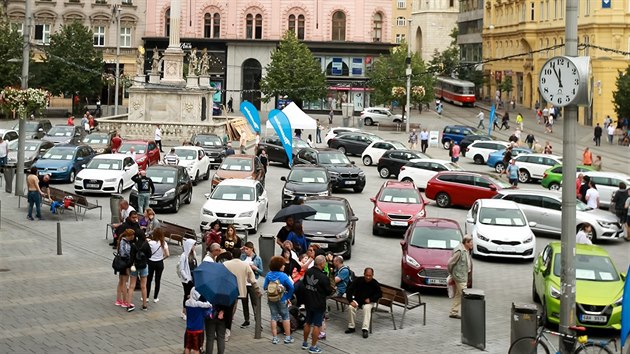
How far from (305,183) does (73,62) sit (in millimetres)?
45084

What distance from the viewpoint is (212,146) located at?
44.5m

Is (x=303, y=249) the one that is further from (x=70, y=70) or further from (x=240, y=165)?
(x=70, y=70)

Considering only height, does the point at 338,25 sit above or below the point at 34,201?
above

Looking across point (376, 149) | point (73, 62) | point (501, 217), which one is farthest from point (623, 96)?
point (501, 217)

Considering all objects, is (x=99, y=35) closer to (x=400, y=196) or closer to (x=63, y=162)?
(x=63, y=162)

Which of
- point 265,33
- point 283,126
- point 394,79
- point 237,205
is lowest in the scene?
point 237,205

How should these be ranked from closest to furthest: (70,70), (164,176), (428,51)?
(164,176) < (70,70) < (428,51)

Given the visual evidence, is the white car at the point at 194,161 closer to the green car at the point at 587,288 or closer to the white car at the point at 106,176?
the white car at the point at 106,176

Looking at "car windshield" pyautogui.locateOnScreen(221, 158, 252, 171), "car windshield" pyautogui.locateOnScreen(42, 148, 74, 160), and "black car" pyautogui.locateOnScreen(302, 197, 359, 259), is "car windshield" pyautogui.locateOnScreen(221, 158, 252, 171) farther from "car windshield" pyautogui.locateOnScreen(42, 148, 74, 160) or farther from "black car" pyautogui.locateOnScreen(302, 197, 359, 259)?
"black car" pyautogui.locateOnScreen(302, 197, 359, 259)

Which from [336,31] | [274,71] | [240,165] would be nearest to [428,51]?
[336,31]

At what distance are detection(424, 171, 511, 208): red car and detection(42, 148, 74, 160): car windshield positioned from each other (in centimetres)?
1374

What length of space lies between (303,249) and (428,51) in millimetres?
113955

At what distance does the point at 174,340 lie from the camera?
1645cm

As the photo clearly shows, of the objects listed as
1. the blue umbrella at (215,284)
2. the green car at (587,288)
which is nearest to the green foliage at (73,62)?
the green car at (587,288)
